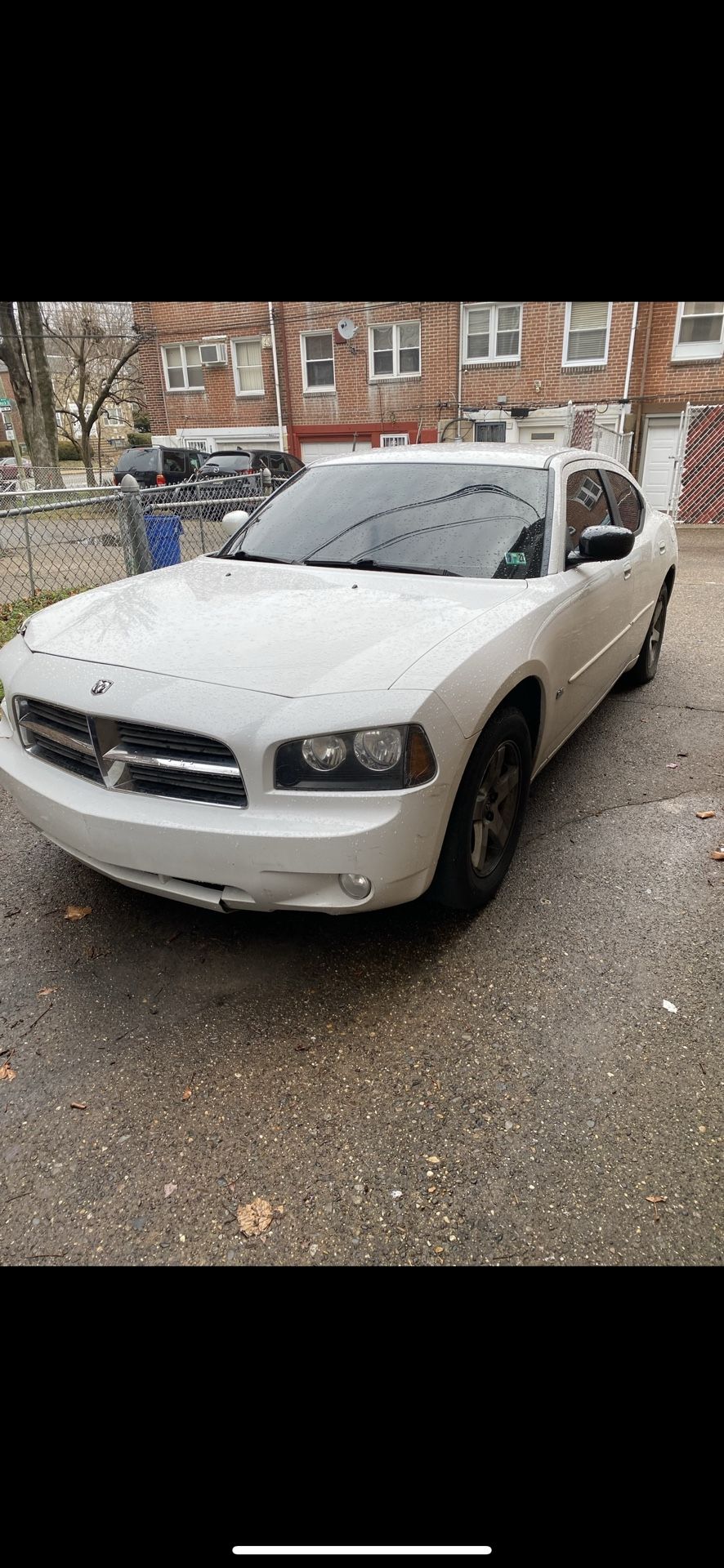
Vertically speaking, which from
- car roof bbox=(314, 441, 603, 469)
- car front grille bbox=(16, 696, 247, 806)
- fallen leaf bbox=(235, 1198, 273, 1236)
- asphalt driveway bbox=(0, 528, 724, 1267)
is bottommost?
asphalt driveway bbox=(0, 528, 724, 1267)

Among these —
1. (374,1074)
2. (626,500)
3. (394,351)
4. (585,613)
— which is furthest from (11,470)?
(374,1074)

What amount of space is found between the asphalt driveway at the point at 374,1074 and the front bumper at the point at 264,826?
1.37ft

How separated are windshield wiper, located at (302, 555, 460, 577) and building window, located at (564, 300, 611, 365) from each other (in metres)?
19.1

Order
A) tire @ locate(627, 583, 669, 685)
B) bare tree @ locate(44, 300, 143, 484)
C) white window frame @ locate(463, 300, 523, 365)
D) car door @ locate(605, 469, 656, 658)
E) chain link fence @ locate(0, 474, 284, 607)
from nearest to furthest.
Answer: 1. car door @ locate(605, 469, 656, 658)
2. tire @ locate(627, 583, 669, 685)
3. chain link fence @ locate(0, 474, 284, 607)
4. white window frame @ locate(463, 300, 523, 365)
5. bare tree @ locate(44, 300, 143, 484)

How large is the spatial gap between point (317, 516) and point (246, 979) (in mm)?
2175

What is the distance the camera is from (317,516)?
3875mm

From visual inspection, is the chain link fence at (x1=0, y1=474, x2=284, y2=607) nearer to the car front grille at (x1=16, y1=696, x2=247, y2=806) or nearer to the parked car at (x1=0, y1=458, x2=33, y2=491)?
the car front grille at (x1=16, y1=696, x2=247, y2=806)

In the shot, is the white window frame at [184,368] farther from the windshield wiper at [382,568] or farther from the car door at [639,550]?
the windshield wiper at [382,568]

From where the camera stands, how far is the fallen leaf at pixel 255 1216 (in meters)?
1.94

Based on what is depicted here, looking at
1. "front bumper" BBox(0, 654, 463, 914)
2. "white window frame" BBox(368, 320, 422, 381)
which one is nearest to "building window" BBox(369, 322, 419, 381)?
"white window frame" BBox(368, 320, 422, 381)

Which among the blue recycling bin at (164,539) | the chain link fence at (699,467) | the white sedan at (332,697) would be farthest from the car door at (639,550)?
the chain link fence at (699,467)

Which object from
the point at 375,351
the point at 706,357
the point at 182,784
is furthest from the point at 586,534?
the point at 375,351

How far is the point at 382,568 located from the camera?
3406 mm

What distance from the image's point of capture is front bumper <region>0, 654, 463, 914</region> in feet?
7.62
